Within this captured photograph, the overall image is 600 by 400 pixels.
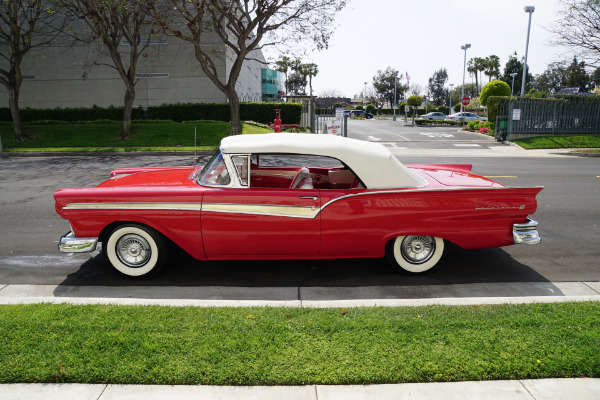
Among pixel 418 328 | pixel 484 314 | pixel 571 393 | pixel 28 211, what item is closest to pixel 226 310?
pixel 418 328

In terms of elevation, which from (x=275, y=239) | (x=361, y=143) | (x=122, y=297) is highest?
(x=361, y=143)

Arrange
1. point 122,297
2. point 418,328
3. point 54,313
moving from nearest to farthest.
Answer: point 418,328 < point 54,313 < point 122,297

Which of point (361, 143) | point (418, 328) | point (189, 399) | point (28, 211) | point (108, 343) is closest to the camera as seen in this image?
point (189, 399)

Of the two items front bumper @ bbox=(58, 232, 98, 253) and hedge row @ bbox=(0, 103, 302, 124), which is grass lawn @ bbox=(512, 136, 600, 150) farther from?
front bumper @ bbox=(58, 232, 98, 253)

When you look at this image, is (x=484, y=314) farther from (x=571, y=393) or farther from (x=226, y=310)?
(x=226, y=310)

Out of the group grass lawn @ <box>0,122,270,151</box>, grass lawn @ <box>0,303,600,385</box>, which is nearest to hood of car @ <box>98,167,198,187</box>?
grass lawn @ <box>0,303,600,385</box>

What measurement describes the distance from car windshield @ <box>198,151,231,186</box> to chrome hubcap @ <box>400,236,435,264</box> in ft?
6.68

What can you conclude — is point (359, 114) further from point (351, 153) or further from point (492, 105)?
point (351, 153)

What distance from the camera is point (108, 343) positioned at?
10.9ft

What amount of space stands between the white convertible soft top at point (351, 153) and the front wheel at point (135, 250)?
3.97 feet

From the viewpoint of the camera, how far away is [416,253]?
16.3 ft

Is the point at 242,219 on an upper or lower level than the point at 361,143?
lower

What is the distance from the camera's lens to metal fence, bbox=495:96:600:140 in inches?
953

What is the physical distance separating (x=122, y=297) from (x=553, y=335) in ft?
12.6
